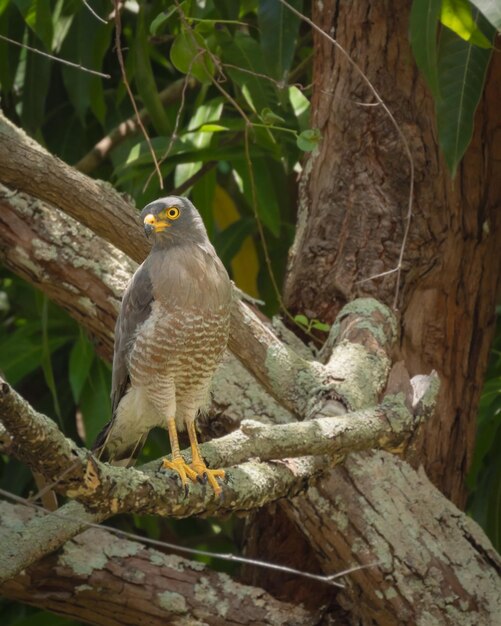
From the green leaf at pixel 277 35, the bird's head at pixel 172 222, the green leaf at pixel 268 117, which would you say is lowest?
the bird's head at pixel 172 222

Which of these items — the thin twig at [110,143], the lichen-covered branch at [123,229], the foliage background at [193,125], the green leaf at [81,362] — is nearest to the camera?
the lichen-covered branch at [123,229]

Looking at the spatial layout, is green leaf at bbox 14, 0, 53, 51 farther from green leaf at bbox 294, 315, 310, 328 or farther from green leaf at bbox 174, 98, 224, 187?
green leaf at bbox 294, 315, 310, 328

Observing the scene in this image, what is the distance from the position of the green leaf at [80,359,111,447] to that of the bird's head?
5.59 ft

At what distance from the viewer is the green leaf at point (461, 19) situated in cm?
412

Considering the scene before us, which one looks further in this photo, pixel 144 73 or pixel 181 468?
pixel 144 73

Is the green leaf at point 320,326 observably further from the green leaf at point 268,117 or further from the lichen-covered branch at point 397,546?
the green leaf at point 268,117

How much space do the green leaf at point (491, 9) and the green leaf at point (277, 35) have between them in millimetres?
994

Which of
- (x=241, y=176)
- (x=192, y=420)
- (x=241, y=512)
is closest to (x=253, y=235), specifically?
(x=241, y=176)

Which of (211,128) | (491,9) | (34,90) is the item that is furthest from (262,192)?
(491,9)

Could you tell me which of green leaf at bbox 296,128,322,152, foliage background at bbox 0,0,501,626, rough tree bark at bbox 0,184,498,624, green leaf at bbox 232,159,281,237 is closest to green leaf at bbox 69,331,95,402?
foliage background at bbox 0,0,501,626

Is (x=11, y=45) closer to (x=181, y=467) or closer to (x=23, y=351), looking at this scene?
(x=23, y=351)

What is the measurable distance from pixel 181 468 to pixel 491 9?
6.29 feet

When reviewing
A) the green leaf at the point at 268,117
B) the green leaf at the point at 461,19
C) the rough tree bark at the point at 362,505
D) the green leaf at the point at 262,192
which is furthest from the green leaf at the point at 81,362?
the green leaf at the point at 461,19

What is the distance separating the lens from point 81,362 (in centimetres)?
564
